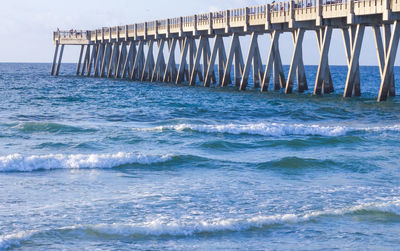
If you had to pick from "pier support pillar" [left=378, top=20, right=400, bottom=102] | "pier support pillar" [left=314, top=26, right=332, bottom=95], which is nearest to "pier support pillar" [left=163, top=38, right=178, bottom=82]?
"pier support pillar" [left=314, top=26, right=332, bottom=95]

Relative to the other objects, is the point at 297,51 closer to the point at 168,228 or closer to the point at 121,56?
the point at 168,228

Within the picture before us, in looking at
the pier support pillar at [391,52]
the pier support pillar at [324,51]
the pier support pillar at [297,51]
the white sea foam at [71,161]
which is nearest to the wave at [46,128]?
the white sea foam at [71,161]

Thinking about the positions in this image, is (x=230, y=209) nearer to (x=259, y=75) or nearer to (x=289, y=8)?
(x=289, y=8)

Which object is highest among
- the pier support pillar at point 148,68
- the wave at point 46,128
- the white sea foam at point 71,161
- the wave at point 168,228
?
the pier support pillar at point 148,68

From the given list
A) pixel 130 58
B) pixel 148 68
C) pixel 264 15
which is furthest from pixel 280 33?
pixel 130 58

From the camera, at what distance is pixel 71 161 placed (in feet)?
48.9

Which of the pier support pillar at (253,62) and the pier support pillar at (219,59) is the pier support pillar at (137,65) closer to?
the pier support pillar at (219,59)

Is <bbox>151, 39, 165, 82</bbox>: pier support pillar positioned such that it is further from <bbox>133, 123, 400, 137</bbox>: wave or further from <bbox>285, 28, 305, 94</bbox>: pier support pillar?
<bbox>133, 123, 400, 137</bbox>: wave

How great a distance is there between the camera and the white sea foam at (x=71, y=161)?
14242 millimetres

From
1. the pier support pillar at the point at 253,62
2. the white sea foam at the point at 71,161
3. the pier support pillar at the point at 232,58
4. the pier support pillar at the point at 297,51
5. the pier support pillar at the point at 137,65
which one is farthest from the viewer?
the pier support pillar at the point at 137,65

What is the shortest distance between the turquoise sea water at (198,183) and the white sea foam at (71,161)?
0.08 feet

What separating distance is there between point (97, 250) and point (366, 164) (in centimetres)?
816

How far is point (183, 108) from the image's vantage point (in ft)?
98.3

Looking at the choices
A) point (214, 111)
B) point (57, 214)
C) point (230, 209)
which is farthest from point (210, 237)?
point (214, 111)
